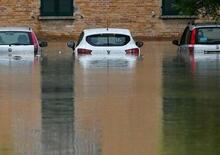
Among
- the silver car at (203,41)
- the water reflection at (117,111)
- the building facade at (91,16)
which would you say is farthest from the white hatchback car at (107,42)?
the building facade at (91,16)

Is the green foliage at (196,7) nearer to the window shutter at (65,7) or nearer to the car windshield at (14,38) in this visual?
the car windshield at (14,38)

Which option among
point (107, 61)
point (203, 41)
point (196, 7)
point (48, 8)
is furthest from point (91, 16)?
point (196, 7)

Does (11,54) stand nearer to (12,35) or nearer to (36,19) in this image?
(12,35)

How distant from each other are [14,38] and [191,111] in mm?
15041

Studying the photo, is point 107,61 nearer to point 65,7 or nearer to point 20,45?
point 20,45

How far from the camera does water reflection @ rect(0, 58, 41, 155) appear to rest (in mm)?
11712

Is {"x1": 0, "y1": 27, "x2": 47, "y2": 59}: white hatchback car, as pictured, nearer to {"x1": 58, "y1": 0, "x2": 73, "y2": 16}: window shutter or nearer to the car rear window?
the car rear window

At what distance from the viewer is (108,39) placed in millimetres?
28672

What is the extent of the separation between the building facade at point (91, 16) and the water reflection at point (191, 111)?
2100cm

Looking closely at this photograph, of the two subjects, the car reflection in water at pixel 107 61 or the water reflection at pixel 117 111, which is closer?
the water reflection at pixel 117 111

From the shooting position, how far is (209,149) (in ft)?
37.2

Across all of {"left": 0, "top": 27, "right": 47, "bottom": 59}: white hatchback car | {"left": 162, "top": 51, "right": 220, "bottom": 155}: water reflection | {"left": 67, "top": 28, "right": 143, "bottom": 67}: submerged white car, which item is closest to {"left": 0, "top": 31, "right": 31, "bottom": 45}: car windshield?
{"left": 0, "top": 27, "right": 47, "bottom": 59}: white hatchback car

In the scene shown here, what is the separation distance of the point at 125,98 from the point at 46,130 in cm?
445

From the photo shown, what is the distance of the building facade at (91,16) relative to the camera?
1818 inches
